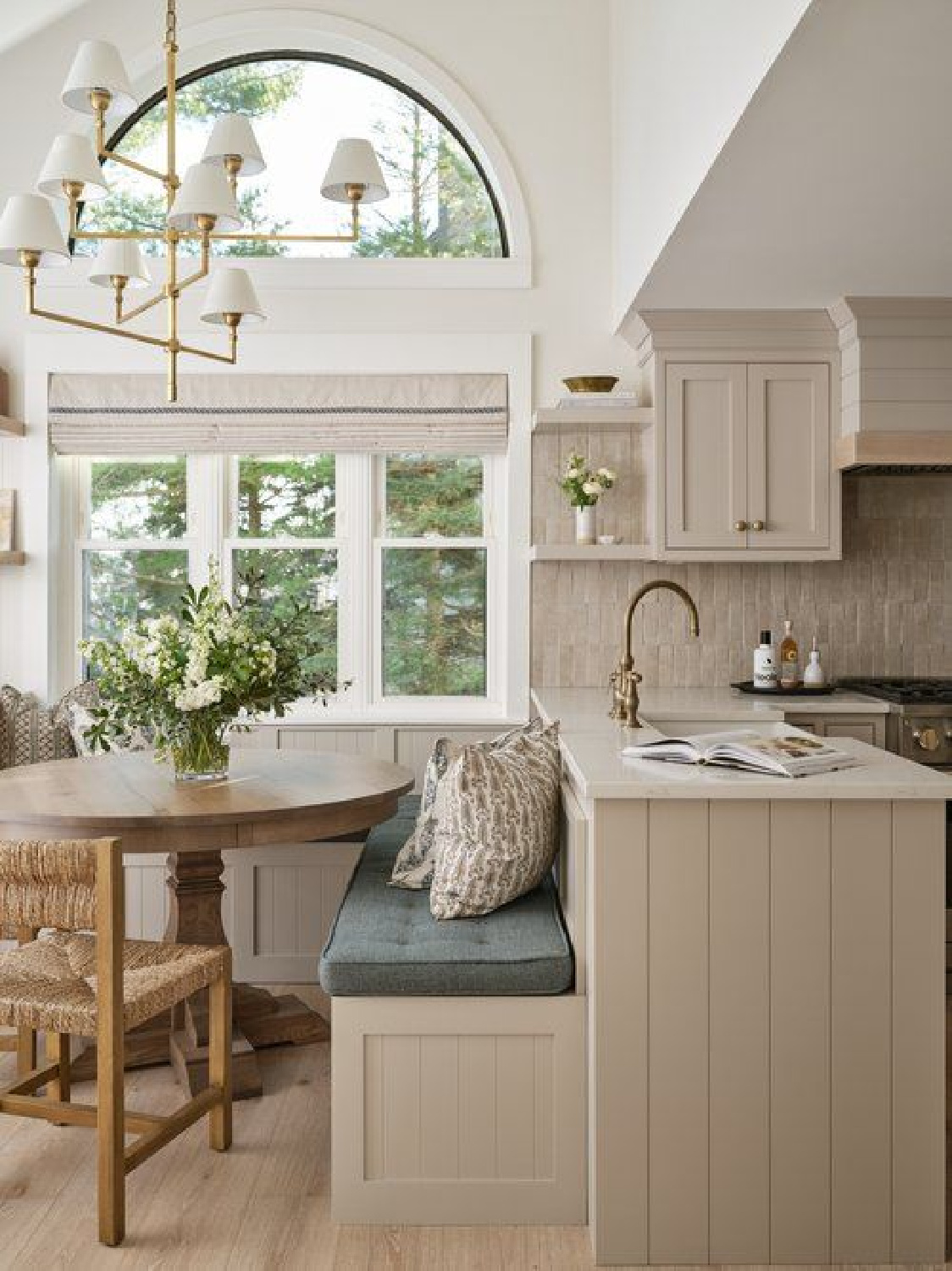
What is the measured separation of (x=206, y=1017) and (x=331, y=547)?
2002 millimetres

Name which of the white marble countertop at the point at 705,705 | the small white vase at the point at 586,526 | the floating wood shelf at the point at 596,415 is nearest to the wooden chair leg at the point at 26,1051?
the white marble countertop at the point at 705,705

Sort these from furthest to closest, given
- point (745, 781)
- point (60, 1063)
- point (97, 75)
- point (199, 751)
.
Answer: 1. point (199, 751)
2. point (60, 1063)
3. point (97, 75)
4. point (745, 781)

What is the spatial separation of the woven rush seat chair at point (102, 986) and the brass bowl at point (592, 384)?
2481mm

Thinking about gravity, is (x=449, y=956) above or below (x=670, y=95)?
below

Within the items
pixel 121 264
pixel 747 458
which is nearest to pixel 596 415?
pixel 747 458

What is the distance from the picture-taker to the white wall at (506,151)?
4719 mm

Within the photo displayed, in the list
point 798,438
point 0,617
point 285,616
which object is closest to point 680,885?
point 798,438

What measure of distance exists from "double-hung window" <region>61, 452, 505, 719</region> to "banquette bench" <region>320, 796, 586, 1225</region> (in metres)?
2.34

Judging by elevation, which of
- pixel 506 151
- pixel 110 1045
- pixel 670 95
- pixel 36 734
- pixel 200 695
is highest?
pixel 506 151

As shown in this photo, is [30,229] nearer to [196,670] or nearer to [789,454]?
[196,670]

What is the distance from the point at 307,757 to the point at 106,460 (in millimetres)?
1736

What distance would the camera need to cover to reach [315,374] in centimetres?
470

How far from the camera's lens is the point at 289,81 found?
4.88m

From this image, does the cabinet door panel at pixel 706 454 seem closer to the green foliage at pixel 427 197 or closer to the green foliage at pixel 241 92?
the green foliage at pixel 427 197
